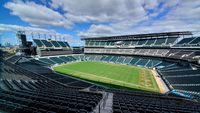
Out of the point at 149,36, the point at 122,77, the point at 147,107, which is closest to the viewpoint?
the point at 147,107

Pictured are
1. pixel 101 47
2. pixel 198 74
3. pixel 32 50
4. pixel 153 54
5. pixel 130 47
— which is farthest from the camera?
pixel 101 47

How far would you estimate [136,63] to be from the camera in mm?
60625

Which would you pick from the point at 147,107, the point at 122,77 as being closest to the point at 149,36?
the point at 122,77

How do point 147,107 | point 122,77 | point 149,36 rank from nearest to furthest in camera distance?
point 147,107, point 122,77, point 149,36

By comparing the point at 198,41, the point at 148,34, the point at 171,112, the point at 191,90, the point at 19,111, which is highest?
the point at 148,34

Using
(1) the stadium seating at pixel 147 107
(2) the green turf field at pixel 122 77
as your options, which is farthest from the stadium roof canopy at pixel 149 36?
(1) the stadium seating at pixel 147 107

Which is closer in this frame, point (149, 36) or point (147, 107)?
point (147, 107)

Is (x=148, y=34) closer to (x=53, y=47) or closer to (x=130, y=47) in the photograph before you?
(x=130, y=47)

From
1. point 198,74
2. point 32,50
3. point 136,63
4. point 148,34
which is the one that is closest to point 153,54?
point 136,63

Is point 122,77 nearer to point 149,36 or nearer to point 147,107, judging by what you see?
point 147,107

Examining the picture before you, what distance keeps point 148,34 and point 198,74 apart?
42.0 metres

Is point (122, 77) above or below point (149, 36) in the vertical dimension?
below

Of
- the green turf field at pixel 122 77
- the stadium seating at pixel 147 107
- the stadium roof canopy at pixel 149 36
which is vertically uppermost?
the stadium roof canopy at pixel 149 36

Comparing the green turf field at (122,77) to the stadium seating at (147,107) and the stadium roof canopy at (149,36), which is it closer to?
the stadium seating at (147,107)
